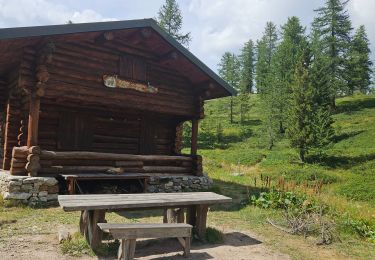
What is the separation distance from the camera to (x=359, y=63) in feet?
159

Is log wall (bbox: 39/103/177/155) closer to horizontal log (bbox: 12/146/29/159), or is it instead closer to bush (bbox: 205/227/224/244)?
horizontal log (bbox: 12/146/29/159)

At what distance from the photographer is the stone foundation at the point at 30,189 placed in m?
9.84

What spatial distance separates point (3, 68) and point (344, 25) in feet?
153

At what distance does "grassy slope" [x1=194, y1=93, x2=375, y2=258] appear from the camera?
10078 mm

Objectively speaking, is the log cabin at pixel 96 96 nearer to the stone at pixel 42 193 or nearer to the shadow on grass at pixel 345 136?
the stone at pixel 42 193

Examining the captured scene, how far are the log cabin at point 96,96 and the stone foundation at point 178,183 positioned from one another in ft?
1.55

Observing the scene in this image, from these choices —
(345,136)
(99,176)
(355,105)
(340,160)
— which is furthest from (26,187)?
(355,105)

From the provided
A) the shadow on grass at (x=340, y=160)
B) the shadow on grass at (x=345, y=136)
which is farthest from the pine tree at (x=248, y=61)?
the shadow on grass at (x=340, y=160)

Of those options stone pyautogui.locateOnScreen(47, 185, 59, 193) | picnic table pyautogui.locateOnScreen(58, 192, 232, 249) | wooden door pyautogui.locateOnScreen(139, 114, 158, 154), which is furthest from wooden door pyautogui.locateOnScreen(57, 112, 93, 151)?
picnic table pyautogui.locateOnScreen(58, 192, 232, 249)

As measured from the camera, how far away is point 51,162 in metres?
11.1

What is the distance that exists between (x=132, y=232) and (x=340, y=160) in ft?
83.5

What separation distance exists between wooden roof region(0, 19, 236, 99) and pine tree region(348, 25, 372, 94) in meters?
39.0

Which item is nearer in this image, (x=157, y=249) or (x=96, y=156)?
(x=157, y=249)

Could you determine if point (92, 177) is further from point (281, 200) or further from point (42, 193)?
point (281, 200)
